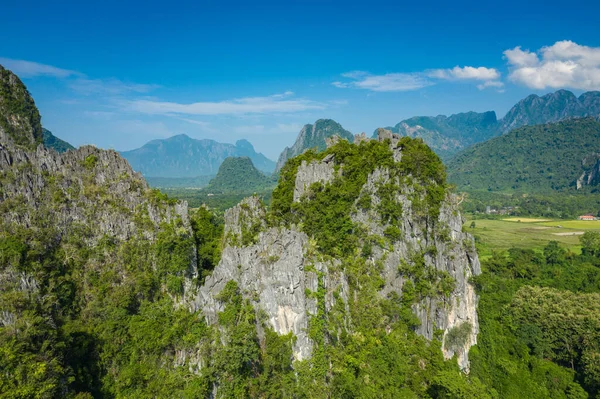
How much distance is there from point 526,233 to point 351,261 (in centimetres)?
8376

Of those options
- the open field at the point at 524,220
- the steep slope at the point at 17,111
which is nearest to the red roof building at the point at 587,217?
the open field at the point at 524,220

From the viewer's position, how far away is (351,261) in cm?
2775

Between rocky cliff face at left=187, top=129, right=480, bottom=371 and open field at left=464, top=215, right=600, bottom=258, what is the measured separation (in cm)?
4524

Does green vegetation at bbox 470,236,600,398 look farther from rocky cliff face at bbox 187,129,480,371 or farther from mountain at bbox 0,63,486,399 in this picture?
mountain at bbox 0,63,486,399

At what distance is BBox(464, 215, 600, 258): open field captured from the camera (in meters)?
74.9

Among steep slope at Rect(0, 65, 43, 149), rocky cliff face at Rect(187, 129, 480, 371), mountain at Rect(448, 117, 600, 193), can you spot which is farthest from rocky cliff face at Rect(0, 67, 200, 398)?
mountain at Rect(448, 117, 600, 193)

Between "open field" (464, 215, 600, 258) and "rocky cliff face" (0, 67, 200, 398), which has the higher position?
"rocky cliff face" (0, 67, 200, 398)

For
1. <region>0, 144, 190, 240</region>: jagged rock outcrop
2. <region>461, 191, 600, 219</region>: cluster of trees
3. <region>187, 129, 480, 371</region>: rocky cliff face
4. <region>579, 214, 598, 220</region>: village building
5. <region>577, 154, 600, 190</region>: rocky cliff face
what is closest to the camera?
<region>187, 129, 480, 371</region>: rocky cliff face

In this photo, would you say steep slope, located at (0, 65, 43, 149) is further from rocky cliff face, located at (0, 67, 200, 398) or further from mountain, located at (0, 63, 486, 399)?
mountain, located at (0, 63, 486, 399)

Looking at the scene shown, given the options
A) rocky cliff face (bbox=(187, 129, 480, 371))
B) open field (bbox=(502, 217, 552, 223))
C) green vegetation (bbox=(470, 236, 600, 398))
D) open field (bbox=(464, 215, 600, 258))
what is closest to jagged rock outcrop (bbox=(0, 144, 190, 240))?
rocky cliff face (bbox=(187, 129, 480, 371))

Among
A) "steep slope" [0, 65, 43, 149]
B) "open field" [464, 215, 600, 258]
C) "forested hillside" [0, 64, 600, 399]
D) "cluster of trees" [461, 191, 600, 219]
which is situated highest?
"steep slope" [0, 65, 43, 149]

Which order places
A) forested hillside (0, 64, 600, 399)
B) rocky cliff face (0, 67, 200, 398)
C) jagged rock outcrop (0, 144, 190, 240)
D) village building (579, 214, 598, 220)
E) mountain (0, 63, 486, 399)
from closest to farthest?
rocky cliff face (0, 67, 200, 398) < mountain (0, 63, 486, 399) < forested hillside (0, 64, 600, 399) < jagged rock outcrop (0, 144, 190, 240) < village building (579, 214, 598, 220)

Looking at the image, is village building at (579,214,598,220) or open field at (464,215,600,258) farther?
village building at (579,214,598,220)

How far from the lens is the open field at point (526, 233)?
2949 inches
